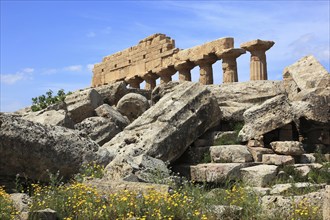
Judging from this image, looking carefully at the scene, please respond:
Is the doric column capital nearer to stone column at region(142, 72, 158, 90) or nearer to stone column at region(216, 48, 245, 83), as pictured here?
stone column at region(216, 48, 245, 83)

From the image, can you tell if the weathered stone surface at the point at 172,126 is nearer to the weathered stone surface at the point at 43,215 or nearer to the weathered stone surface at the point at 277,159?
the weathered stone surface at the point at 277,159

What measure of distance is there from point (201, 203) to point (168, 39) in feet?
70.2

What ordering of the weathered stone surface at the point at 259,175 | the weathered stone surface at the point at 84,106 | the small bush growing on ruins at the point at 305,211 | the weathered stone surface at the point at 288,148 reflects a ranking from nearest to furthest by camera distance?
the small bush growing on ruins at the point at 305,211, the weathered stone surface at the point at 259,175, the weathered stone surface at the point at 288,148, the weathered stone surface at the point at 84,106

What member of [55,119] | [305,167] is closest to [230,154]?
[305,167]

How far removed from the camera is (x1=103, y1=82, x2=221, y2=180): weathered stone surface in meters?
10.9

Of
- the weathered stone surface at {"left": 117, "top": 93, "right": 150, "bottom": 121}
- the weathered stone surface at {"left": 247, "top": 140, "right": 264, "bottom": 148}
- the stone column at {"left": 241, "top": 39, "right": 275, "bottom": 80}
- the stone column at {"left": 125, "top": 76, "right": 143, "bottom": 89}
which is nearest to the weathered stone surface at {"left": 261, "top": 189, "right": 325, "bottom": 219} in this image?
the weathered stone surface at {"left": 247, "top": 140, "right": 264, "bottom": 148}

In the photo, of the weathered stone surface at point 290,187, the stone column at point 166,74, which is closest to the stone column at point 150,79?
the stone column at point 166,74

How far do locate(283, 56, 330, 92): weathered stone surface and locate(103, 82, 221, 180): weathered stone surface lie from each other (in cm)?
448

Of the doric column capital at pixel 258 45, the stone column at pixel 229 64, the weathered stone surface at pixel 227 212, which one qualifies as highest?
the doric column capital at pixel 258 45

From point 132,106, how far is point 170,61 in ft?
39.3

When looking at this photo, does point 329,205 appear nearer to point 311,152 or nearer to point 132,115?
point 311,152

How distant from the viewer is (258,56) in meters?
21.1

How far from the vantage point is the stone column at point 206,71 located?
76.5ft

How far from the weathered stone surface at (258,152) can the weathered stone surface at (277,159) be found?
10 cm
